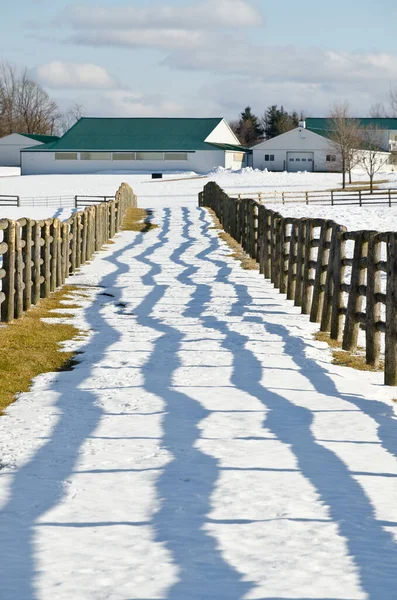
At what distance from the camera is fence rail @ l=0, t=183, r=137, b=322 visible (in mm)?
11797

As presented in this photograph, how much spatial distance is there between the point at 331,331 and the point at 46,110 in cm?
14253

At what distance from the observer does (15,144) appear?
10219 centimetres

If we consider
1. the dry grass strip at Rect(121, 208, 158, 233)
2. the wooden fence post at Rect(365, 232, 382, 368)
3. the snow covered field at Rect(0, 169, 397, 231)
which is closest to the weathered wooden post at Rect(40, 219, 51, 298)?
the wooden fence post at Rect(365, 232, 382, 368)

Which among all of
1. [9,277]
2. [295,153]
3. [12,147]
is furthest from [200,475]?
[12,147]

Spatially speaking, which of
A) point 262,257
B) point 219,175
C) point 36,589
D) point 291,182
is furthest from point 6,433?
point 219,175

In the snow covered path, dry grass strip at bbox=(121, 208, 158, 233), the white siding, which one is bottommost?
the snow covered path

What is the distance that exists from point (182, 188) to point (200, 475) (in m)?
65.2

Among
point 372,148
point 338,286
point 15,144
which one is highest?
point 15,144

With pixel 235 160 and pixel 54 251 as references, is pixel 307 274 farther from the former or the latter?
pixel 235 160

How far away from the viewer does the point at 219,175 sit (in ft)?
277

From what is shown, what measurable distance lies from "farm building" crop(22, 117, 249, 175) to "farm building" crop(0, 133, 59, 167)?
23.1 feet

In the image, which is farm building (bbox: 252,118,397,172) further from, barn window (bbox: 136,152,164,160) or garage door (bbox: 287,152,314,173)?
barn window (bbox: 136,152,164,160)

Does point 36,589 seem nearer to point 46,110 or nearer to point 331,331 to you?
point 331,331

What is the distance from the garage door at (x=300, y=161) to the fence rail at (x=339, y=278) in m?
73.7
